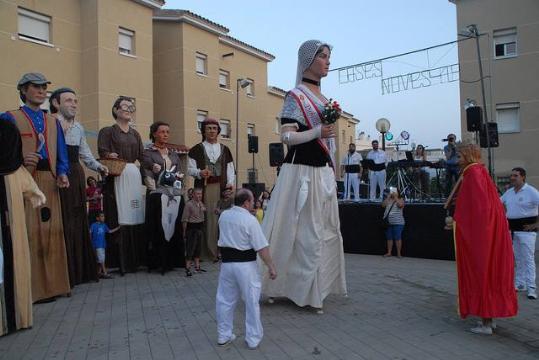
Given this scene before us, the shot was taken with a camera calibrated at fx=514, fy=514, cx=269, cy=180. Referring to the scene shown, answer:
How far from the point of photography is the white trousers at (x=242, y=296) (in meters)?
4.39

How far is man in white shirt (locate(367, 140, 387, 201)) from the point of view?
14.8m

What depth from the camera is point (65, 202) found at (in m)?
7.05

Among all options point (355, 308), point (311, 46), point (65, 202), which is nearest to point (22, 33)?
point (65, 202)

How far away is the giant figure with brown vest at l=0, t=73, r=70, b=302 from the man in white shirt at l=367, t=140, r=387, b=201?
32.5ft

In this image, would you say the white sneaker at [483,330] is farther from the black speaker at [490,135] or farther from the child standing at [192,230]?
the black speaker at [490,135]

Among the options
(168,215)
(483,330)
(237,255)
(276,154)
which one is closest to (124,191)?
(168,215)

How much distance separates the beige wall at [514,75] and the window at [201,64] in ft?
42.6

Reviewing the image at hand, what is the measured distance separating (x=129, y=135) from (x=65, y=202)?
174cm

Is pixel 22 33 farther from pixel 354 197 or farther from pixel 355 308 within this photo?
pixel 355 308

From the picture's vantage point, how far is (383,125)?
18297 millimetres

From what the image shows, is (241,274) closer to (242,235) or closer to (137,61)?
(242,235)

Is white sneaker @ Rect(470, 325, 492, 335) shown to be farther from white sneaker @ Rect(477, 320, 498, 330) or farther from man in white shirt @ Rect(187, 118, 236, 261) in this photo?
man in white shirt @ Rect(187, 118, 236, 261)

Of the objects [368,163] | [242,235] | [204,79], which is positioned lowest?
[242,235]

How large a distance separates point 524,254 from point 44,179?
659cm
